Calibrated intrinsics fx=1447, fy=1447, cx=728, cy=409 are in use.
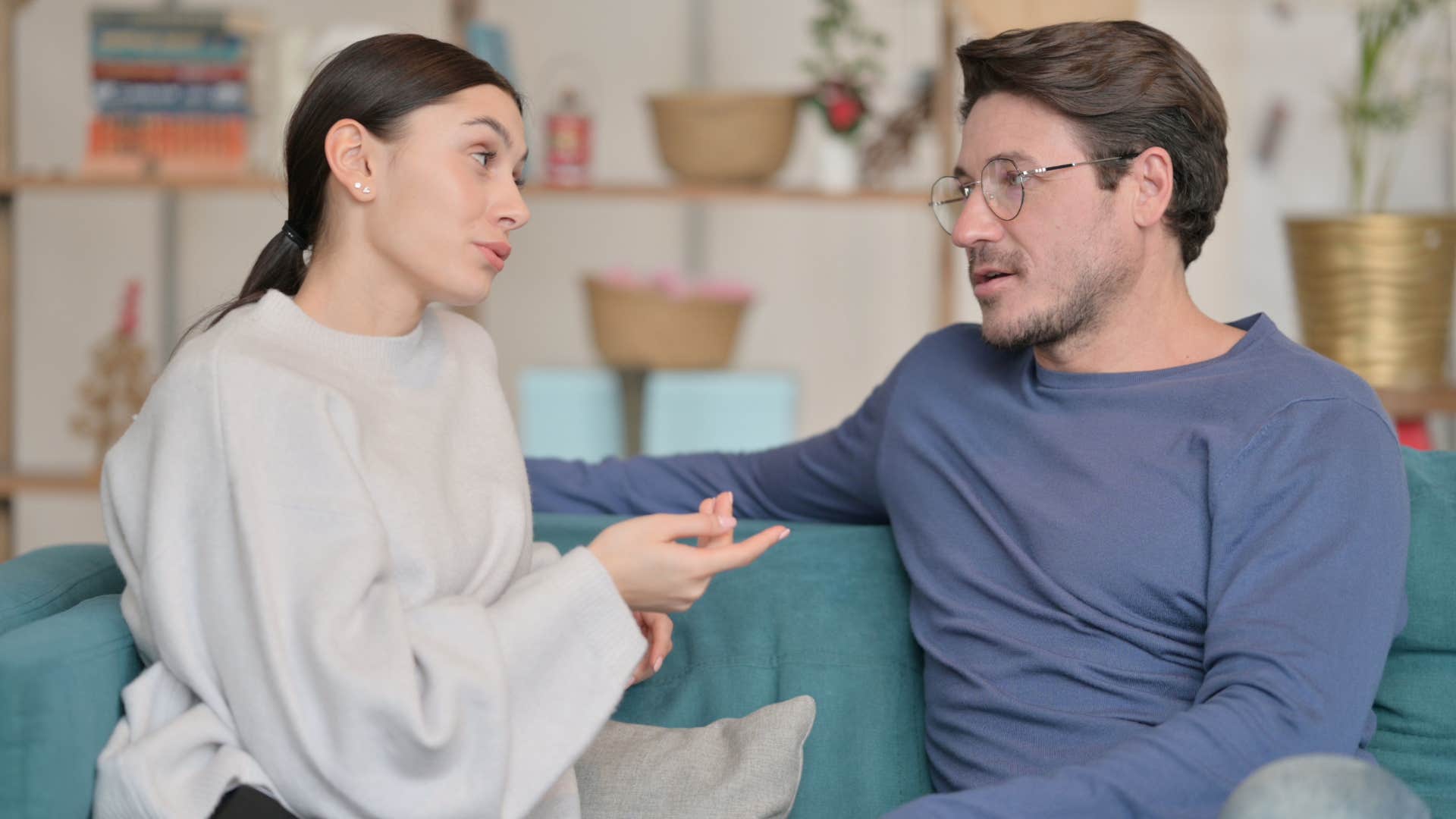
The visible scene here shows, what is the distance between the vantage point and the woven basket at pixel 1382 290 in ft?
10.0

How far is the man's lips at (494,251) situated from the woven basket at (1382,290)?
2266 millimetres

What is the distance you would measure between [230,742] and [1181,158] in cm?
120

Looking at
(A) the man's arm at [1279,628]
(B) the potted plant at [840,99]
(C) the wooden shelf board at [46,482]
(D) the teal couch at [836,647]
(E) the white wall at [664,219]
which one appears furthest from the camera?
(E) the white wall at [664,219]

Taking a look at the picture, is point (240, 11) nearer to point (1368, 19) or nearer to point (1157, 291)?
point (1157, 291)

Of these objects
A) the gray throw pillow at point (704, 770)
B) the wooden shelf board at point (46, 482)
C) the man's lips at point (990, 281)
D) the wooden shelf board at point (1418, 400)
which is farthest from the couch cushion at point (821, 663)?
the wooden shelf board at point (1418, 400)

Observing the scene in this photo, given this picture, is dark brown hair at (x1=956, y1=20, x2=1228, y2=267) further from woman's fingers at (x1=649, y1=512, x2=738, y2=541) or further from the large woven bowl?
the large woven bowl

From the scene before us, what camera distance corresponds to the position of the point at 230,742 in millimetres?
1213

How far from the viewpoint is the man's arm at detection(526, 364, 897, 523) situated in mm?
1928

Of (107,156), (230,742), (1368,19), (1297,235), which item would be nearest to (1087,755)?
(230,742)

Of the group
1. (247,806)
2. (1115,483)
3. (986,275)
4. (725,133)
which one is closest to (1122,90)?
(986,275)

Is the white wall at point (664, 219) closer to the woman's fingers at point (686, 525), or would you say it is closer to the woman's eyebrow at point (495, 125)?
the woman's eyebrow at point (495, 125)

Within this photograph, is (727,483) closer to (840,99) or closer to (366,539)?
(366,539)

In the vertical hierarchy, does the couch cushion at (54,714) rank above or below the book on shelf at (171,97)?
below

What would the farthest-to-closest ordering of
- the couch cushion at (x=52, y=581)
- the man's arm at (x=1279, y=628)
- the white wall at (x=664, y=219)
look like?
the white wall at (x=664, y=219) → the couch cushion at (x=52, y=581) → the man's arm at (x=1279, y=628)
